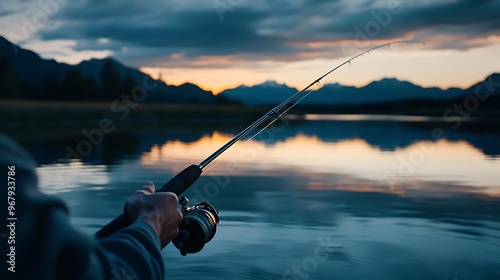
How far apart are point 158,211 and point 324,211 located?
7182 mm

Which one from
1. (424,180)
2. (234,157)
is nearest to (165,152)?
(234,157)

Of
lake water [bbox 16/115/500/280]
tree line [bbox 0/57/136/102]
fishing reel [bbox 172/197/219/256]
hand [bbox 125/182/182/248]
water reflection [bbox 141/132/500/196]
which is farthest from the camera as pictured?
tree line [bbox 0/57/136/102]

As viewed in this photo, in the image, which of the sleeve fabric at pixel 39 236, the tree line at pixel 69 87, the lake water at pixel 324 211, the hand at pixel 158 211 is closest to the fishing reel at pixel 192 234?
the hand at pixel 158 211

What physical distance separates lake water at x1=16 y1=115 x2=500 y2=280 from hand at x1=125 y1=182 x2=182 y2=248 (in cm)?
18

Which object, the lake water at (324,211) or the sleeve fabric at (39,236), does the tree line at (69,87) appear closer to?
the lake water at (324,211)

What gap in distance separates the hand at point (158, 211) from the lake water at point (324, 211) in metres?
0.18

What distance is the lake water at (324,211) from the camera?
556cm

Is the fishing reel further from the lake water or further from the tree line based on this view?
the tree line

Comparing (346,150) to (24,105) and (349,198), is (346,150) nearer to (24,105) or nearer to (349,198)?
(349,198)

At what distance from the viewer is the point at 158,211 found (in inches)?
51.4

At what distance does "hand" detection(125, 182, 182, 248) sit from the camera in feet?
4.23

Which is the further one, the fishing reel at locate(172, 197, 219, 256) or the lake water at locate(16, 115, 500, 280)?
the lake water at locate(16, 115, 500, 280)

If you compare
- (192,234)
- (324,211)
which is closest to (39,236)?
(192,234)

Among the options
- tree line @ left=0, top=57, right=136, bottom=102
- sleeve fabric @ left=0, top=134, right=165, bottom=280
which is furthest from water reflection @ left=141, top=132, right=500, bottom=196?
tree line @ left=0, top=57, right=136, bottom=102
